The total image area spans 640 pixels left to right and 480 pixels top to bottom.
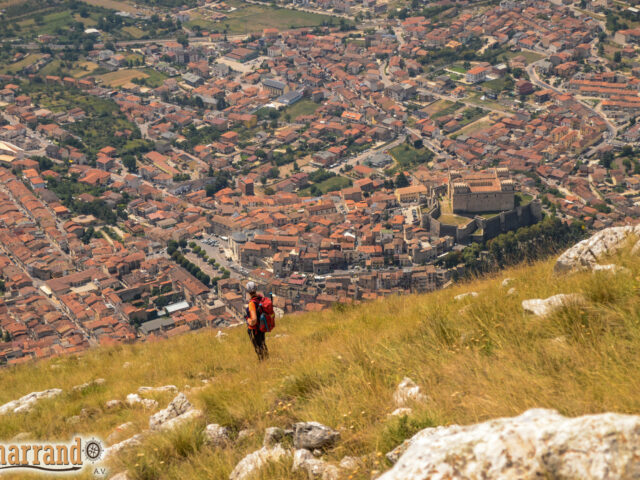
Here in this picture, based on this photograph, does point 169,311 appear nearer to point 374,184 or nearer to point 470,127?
point 374,184

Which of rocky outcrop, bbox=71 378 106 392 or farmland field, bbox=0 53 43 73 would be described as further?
farmland field, bbox=0 53 43 73

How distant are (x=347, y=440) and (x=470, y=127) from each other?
2070 inches

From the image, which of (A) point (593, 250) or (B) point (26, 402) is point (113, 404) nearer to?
(B) point (26, 402)

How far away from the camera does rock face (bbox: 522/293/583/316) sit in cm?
539

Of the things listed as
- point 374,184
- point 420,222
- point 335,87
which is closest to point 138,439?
point 420,222

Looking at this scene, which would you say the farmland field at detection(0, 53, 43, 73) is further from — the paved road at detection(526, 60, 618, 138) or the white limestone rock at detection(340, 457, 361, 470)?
the white limestone rock at detection(340, 457, 361, 470)

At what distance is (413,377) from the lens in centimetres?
520

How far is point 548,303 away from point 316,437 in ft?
7.34

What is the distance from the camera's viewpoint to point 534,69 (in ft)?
213

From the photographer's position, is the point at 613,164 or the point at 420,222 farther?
the point at 613,164

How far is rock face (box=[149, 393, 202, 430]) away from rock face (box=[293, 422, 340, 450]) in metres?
1.37

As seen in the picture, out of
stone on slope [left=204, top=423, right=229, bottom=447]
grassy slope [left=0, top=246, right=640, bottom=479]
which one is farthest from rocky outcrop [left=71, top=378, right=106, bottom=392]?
stone on slope [left=204, top=423, right=229, bottom=447]

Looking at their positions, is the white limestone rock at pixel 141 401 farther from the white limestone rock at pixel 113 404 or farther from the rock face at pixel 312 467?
the rock face at pixel 312 467

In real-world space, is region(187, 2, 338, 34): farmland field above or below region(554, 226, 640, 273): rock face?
below
